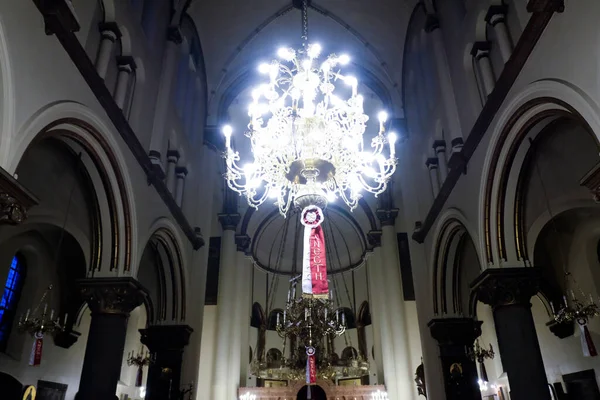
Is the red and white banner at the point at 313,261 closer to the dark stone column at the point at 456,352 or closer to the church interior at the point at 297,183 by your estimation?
the church interior at the point at 297,183

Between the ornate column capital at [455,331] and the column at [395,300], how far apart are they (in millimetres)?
6186

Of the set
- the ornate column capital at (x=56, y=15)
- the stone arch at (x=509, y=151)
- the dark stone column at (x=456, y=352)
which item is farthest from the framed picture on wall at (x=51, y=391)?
the stone arch at (x=509, y=151)

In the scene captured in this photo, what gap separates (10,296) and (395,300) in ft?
40.5

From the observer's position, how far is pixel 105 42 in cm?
773

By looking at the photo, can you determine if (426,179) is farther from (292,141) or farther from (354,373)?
(354,373)

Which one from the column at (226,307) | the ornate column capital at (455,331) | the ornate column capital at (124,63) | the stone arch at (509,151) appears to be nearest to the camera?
the stone arch at (509,151)

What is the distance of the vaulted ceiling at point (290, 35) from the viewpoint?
13898mm

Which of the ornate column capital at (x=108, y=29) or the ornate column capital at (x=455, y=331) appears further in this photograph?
the ornate column capital at (x=455, y=331)

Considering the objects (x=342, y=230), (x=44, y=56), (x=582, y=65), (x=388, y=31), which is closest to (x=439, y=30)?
(x=388, y=31)

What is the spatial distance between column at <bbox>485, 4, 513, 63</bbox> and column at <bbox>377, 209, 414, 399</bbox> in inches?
457

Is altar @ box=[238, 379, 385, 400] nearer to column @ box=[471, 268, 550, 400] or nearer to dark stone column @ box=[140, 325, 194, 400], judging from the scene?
dark stone column @ box=[140, 325, 194, 400]

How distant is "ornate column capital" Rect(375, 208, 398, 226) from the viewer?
1878cm

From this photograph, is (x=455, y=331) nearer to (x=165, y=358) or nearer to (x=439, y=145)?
(x=439, y=145)

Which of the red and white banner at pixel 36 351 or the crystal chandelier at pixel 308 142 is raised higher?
the crystal chandelier at pixel 308 142
